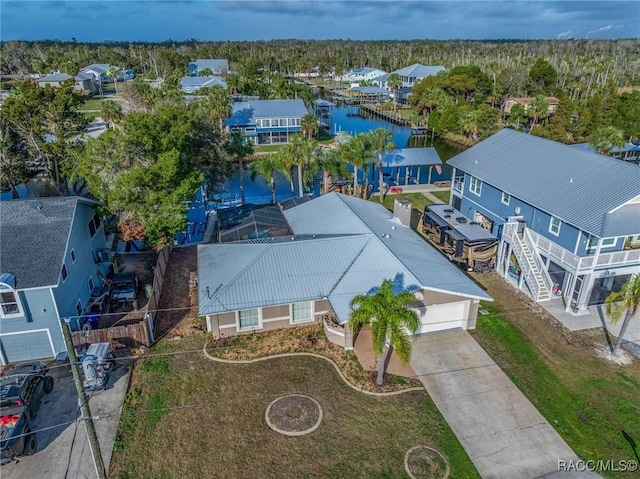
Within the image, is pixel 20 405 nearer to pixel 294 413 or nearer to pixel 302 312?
pixel 294 413

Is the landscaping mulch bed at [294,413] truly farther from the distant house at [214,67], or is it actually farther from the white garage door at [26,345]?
the distant house at [214,67]

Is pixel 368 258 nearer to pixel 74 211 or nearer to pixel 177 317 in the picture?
pixel 177 317

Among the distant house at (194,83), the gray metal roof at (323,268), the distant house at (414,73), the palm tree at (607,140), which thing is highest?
the distant house at (414,73)

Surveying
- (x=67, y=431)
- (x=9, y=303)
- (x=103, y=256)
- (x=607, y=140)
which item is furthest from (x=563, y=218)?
(x=607, y=140)

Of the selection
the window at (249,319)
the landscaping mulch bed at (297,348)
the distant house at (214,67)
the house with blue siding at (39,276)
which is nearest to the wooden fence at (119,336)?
the house with blue siding at (39,276)

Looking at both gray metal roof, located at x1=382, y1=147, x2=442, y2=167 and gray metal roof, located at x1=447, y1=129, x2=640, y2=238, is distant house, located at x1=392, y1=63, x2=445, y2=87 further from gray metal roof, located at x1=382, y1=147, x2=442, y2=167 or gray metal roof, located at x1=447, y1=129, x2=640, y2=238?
gray metal roof, located at x1=447, y1=129, x2=640, y2=238

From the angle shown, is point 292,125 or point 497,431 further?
point 292,125

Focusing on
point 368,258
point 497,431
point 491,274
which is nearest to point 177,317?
point 368,258
